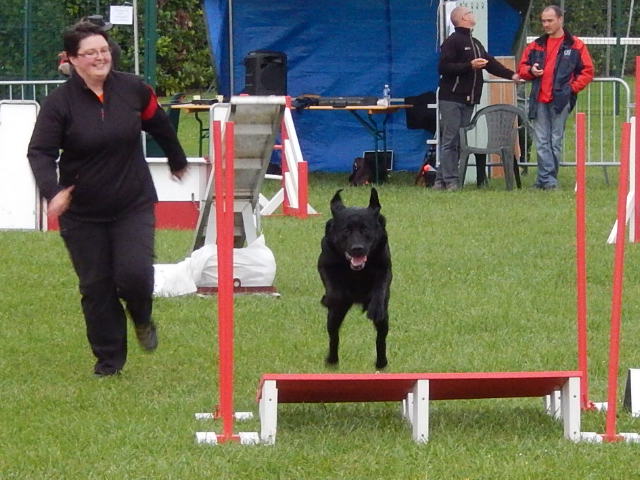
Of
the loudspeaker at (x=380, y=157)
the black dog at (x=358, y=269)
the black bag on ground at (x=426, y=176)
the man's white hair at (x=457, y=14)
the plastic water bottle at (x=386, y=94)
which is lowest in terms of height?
the black bag on ground at (x=426, y=176)

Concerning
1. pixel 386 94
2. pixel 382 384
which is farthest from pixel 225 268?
pixel 386 94

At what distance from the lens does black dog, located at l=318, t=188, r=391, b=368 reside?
7.15m

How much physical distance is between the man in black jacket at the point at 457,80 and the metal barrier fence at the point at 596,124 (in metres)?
0.90

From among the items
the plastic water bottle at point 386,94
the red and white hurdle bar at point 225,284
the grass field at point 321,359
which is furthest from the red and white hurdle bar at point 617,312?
the plastic water bottle at point 386,94

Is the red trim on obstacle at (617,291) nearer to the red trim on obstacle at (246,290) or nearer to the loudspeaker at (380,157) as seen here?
the red trim on obstacle at (246,290)

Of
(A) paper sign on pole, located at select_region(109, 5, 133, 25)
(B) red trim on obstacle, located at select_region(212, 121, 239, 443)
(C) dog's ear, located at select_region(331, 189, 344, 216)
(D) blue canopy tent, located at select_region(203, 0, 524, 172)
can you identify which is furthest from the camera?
(D) blue canopy tent, located at select_region(203, 0, 524, 172)

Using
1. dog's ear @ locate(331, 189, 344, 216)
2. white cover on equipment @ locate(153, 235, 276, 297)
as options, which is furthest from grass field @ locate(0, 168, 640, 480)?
dog's ear @ locate(331, 189, 344, 216)

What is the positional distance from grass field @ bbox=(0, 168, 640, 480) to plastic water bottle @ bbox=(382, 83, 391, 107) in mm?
3776

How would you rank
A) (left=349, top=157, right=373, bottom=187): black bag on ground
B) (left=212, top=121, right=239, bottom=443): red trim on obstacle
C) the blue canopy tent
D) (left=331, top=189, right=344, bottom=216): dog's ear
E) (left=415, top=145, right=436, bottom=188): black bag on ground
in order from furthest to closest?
the blue canopy tent → (left=349, top=157, right=373, bottom=187): black bag on ground → (left=415, top=145, right=436, bottom=188): black bag on ground → (left=331, top=189, right=344, bottom=216): dog's ear → (left=212, top=121, right=239, bottom=443): red trim on obstacle

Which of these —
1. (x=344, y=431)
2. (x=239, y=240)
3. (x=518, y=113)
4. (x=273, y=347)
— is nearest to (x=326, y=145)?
(x=518, y=113)

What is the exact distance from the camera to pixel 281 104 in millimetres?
8727

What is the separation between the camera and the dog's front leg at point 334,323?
7.30 metres

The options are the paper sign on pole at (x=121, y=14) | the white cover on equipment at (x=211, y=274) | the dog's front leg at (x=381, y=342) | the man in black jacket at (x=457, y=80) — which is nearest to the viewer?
the dog's front leg at (x=381, y=342)

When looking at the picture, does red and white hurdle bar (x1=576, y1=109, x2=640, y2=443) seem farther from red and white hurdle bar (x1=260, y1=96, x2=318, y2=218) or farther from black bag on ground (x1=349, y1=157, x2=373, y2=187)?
black bag on ground (x1=349, y1=157, x2=373, y2=187)
